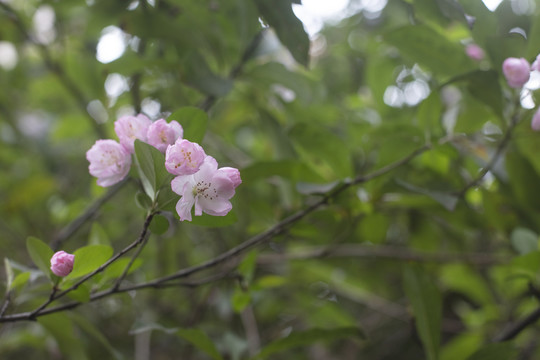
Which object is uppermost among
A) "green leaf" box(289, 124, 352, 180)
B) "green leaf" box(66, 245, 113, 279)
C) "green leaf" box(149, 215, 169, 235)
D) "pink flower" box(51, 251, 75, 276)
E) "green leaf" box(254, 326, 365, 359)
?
"green leaf" box(149, 215, 169, 235)

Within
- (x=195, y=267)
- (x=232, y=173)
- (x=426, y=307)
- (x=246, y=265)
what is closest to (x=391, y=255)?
(x=426, y=307)

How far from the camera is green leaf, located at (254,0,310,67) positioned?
906 millimetres

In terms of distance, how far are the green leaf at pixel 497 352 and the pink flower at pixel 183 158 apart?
737 millimetres

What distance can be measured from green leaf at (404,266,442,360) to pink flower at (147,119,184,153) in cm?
65

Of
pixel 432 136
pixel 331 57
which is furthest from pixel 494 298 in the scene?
pixel 331 57

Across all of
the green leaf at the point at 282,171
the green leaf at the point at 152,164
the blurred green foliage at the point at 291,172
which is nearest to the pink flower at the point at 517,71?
the blurred green foliage at the point at 291,172

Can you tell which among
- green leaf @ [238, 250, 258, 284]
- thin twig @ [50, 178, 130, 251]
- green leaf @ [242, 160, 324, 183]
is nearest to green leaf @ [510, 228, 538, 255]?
green leaf @ [242, 160, 324, 183]

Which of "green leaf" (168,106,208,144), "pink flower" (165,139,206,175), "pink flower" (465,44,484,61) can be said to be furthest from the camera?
"pink flower" (465,44,484,61)

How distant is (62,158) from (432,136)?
1.83 metres

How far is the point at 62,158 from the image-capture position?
7.22ft

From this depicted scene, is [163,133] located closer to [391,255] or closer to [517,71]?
[517,71]

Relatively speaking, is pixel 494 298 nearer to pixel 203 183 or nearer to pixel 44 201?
pixel 203 183

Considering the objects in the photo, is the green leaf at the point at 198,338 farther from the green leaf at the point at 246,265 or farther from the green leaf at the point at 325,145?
the green leaf at the point at 325,145

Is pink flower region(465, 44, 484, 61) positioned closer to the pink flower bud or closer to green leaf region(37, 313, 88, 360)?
the pink flower bud
